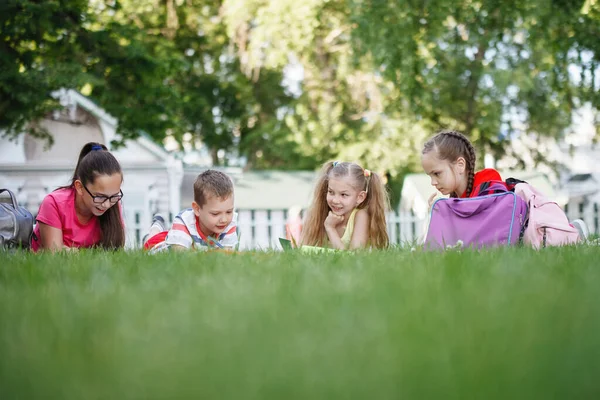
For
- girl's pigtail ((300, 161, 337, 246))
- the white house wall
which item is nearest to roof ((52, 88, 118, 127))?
the white house wall

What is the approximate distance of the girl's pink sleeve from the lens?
5852 millimetres

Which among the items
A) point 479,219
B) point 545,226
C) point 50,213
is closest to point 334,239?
point 479,219

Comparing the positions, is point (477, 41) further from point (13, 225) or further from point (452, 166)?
point (13, 225)

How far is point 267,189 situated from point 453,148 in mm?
16385

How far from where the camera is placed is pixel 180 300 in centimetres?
230

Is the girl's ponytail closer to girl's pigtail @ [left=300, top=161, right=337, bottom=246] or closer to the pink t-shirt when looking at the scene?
girl's pigtail @ [left=300, top=161, right=337, bottom=246]

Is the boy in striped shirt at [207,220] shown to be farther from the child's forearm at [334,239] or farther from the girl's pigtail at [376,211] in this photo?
the girl's pigtail at [376,211]

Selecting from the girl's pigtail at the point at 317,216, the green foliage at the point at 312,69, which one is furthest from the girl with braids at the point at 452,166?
the green foliage at the point at 312,69

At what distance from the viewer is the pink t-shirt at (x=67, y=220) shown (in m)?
5.86

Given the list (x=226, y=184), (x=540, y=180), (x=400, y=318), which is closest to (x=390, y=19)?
(x=540, y=180)

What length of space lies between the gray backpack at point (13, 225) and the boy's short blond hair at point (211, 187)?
1393 millimetres

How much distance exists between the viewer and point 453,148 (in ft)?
18.9

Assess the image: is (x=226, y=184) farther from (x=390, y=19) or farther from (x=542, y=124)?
(x=542, y=124)

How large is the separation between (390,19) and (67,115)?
Result: 9.57 metres
